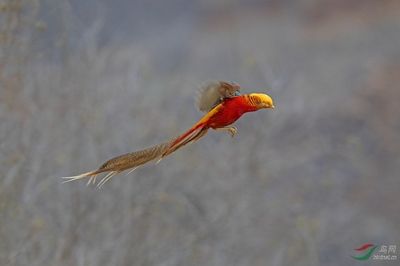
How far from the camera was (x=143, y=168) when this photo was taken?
6.27 meters

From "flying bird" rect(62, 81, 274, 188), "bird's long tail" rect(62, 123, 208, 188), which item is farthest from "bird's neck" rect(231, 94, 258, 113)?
"bird's long tail" rect(62, 123, 208, 188)

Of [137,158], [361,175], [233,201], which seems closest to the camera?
[137,158]

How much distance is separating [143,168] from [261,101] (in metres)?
4.27

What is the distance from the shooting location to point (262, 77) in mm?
7129

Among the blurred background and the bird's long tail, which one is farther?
the blurred background

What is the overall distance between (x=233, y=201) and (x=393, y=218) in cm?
324

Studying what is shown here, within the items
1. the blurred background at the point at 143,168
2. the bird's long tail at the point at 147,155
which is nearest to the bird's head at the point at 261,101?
the bird's long tail at the point at 147,155

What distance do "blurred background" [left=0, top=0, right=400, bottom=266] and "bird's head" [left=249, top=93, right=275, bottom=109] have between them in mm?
2774

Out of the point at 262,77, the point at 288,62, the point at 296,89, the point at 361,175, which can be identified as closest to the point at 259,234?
the point at 262,77

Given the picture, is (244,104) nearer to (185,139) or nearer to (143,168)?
(185,139)

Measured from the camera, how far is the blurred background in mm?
5504

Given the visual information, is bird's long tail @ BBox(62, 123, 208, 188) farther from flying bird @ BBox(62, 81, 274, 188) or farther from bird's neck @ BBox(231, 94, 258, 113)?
bird's neck @ BBox(231, 94, 258, 113)

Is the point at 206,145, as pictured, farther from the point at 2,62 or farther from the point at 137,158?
the point at 137,158

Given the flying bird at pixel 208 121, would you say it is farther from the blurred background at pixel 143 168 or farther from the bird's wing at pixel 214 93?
the blurred background at pixel 143 168
